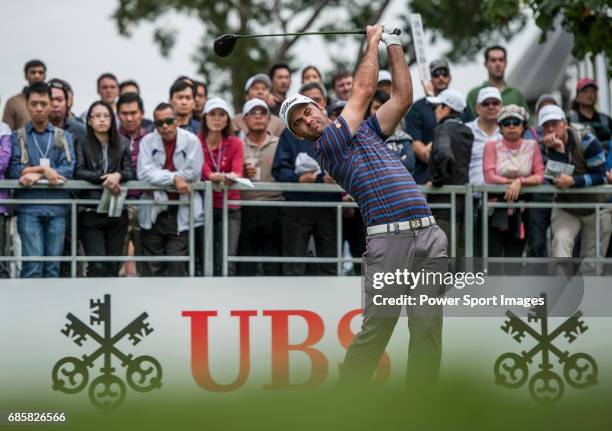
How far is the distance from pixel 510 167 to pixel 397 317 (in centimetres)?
375

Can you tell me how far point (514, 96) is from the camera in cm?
1298

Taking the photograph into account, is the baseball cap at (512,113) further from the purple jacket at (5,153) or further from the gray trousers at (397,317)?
A: the purple jacket at (5,153)

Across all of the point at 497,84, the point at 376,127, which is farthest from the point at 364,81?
the point at 497,84

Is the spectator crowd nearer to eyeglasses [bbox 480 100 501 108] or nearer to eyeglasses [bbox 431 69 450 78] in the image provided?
eyeglasses [bbox 480 100 501 108]

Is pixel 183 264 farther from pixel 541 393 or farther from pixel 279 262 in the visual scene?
pixel 541 393

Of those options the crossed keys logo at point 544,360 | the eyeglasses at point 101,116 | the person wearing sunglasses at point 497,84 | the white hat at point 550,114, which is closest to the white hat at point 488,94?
the white hat at point 550,114

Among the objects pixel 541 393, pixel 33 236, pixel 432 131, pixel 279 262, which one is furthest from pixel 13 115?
pixel 541 393

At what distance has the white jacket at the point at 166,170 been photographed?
1098 centimetres

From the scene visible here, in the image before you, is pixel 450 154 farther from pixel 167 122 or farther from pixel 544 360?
pixel 167 122

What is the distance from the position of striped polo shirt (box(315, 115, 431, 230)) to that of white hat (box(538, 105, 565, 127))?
12.9 ft

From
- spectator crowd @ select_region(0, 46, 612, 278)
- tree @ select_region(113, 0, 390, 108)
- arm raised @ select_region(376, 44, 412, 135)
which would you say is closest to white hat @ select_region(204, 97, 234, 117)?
spectator crowd @ select_region(0, 46, 612, 278)

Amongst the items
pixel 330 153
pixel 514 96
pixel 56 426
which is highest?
pixel 514 96

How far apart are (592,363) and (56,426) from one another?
389cm

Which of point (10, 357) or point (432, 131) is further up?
point (432, 131)
